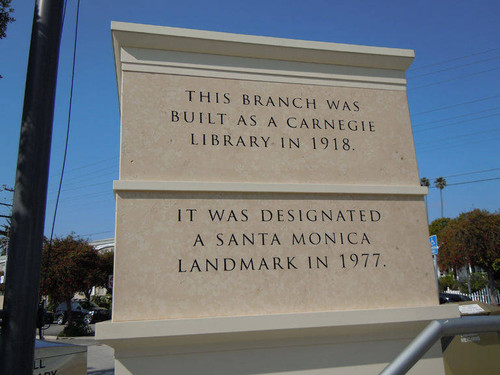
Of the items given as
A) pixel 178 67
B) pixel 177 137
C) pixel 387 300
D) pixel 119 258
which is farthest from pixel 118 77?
pixel 387 300

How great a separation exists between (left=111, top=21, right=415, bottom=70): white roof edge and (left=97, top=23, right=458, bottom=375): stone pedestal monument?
13 mm

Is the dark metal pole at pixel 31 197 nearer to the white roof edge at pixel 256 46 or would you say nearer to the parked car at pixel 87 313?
the white roof edge at pixel 256 46

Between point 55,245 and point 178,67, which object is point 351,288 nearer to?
point 178,67

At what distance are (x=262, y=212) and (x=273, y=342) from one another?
1143 millimetres

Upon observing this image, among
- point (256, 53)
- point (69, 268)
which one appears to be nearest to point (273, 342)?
point (256, 53)

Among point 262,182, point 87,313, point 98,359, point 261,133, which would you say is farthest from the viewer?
point 87,313

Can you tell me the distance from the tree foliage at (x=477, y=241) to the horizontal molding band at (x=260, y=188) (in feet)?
87.6

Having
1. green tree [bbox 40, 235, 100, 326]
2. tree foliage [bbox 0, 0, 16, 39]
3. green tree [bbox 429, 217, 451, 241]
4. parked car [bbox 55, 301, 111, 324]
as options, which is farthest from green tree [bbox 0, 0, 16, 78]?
green tree [bbox 429, 217, 451, 241]

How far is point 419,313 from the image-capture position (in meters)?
4.04

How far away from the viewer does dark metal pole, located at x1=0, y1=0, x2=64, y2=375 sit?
9.27 feet

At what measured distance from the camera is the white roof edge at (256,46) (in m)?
4.08

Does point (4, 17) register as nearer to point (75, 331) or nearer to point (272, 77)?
point (272, 77)

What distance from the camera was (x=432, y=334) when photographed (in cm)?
204

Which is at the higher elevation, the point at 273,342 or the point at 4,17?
the point at 4,17
